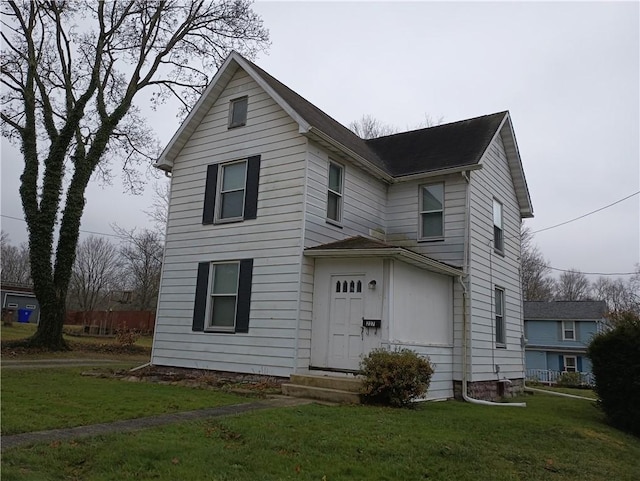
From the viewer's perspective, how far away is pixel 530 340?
39.8 m

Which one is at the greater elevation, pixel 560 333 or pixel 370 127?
pixel 370 127

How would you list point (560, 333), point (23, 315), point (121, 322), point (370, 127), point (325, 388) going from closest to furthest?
1. point (325, 388)
2. point (121, 322)
3. point (370, 127)
4. point (560, 333)
5. point (23, 315)

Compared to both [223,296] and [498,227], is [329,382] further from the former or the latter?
[498,227]

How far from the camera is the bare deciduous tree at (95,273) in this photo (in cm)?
5688

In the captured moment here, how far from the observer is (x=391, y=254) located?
410 inches

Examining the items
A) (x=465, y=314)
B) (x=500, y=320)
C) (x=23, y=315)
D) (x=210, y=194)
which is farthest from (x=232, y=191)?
(x=23, y=315)

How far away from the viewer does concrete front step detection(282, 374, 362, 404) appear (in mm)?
9516

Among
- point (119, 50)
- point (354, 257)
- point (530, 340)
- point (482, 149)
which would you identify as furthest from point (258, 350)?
point (530, 340)

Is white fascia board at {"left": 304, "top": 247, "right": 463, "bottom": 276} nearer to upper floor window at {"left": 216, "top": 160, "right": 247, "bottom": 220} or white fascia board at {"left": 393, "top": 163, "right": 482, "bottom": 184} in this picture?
white fascia board at {"left": 393, "top": 163, "right": 482, "bottom": 184}

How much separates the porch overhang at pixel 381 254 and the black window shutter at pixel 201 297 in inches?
122

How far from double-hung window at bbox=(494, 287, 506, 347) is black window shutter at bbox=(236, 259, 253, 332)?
7.25m

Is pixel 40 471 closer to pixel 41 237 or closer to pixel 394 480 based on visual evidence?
pixel 394 480

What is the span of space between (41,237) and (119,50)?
8.58 meters

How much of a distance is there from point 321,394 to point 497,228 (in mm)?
8453
